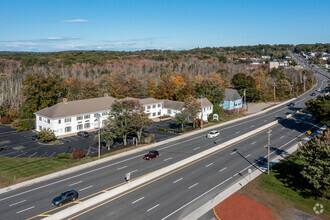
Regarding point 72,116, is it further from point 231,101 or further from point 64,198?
point 231,101

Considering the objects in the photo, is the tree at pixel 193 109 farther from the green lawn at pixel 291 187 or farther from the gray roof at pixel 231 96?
the gray roof at pixel 231 96

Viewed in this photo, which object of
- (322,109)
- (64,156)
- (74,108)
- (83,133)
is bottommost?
(64,156)

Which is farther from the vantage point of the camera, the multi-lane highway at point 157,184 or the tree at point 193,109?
the tree at point 193,109

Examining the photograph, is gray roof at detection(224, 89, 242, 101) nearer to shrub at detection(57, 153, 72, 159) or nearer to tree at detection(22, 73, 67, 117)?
tree at detection(22, 73, 67, 117)

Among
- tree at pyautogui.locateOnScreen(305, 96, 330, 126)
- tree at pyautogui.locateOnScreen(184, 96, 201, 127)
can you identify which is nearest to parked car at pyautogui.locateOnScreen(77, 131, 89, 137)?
tree at pyautogui.locateOnScreen(184, 96, 201, 127)

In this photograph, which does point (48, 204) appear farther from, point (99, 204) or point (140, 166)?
point (140, 166)

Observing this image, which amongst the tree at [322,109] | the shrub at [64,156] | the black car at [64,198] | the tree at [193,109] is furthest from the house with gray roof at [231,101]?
the black car at [64,198]

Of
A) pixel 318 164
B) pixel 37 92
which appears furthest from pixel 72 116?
pixel 318 164
